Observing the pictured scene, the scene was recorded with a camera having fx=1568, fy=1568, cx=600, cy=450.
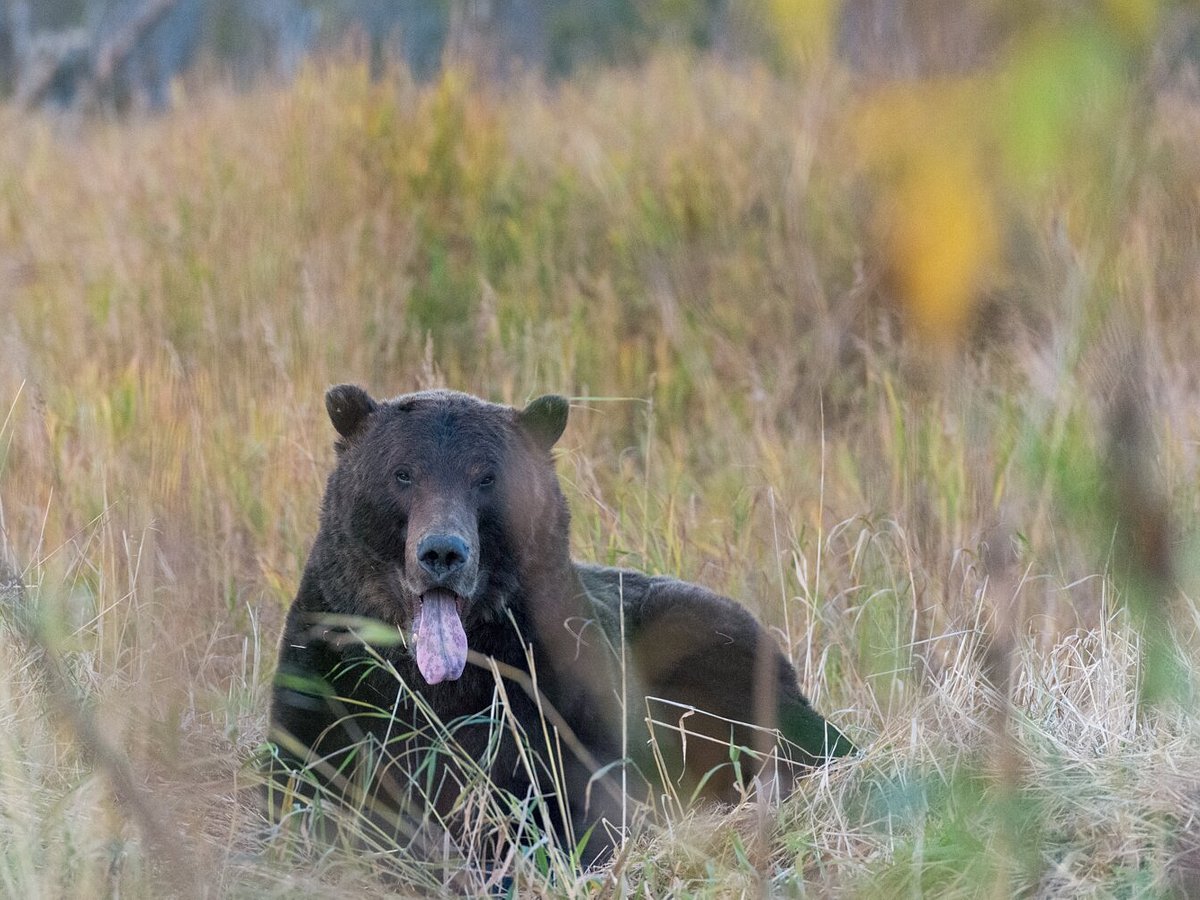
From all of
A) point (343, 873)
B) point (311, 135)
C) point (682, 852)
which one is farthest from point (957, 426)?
point (311, 135)

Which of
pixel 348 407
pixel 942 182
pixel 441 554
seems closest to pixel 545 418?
pixel 348 407

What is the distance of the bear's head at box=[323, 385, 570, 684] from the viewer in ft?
12.6

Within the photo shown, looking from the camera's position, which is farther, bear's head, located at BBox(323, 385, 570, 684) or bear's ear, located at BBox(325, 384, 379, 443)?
bear's ear, located at BBox(325, 384, 379, 443)

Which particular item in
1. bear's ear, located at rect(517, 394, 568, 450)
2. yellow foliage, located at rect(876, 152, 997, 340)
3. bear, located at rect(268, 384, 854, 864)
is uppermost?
yellow foliage, located at rect(876, 152, 997, 340)

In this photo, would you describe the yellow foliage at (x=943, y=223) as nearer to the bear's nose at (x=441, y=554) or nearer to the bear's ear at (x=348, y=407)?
the bear's nose at (x=441, y=554)

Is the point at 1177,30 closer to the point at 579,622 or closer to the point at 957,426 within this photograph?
the point at 579,622

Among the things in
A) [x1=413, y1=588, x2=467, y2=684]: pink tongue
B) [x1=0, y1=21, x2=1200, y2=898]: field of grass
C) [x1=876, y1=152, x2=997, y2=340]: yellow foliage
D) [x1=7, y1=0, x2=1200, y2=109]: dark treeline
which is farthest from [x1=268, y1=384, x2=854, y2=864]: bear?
[x1=876, y1=152, x2=997, y2=340]: yellow foliage

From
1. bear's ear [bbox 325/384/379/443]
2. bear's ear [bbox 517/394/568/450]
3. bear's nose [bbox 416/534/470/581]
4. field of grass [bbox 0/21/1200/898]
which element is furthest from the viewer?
bear's ear [bbox 517/394/568/450]

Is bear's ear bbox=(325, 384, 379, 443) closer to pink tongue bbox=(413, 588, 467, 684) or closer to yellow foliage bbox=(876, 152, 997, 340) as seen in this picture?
pink tongue bbox=(413, 588, 467, 684)

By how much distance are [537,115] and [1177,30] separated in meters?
9.47

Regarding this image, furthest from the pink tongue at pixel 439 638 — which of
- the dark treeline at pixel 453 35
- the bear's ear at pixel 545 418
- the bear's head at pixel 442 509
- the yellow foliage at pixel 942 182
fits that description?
the yellow foliage at pixel 942 182

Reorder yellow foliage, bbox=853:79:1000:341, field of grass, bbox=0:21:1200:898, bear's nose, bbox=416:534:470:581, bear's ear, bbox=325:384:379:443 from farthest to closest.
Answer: bear's ear, bbox=325:384:379:443
bear's nose, bbox=416:534:470:581
field of grass, bbox=0:21:1200:898
yellow foliage, bbox=853:79:1000:341

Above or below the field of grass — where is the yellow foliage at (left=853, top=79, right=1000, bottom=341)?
above

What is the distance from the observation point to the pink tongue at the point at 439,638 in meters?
3.81
